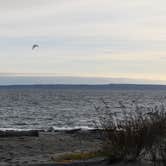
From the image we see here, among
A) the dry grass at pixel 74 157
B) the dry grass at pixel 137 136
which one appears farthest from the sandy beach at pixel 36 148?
the dry grass at pixel 137 136

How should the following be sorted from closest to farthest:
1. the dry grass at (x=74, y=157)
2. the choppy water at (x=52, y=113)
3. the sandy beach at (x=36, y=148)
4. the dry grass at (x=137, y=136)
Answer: the dry grass at (x=137, y=136), the dry grass at (x=74, y=157), the sandy beach at (x=36, y=148), the choppy water at (x=52, y=113)

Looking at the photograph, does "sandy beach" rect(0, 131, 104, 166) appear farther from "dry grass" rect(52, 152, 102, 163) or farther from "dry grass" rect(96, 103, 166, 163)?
"dry grass" rect(96, 103, 166, 163)

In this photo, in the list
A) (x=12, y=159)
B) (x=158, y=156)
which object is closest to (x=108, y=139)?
(x=158, y=156)

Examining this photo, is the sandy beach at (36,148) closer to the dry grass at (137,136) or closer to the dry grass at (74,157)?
the dry grass at (74,157)

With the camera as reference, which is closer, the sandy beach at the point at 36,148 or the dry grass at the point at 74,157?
the dry grass at the point at 74,157

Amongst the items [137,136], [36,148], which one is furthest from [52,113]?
[137,136]

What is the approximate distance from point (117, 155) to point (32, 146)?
26.3 feet

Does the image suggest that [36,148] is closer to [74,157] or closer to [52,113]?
[74,157]

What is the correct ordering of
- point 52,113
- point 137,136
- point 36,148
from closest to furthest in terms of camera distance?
point 137,136, point 36,148, point 52,113

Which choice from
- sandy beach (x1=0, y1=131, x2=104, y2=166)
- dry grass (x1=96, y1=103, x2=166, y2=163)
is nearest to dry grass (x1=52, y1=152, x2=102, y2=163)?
sandy beach (x1=0, y1=131, x2=104, y2=166)

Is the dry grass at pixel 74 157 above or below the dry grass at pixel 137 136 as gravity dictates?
below

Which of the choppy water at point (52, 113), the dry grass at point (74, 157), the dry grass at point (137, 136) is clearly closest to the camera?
the dry grass at point (137, 136)

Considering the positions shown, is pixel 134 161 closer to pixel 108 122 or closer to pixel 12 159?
pixel 108 122

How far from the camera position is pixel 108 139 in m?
13.5
